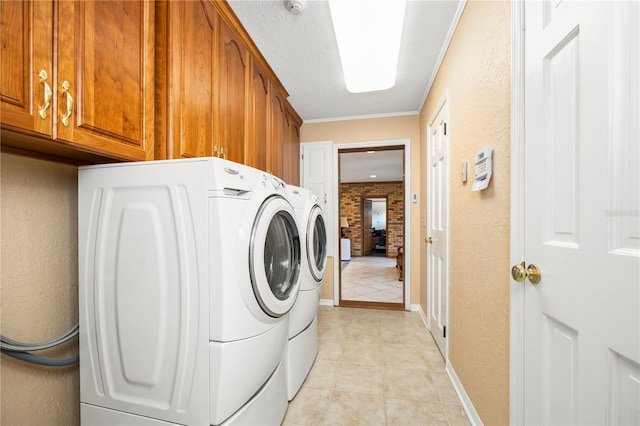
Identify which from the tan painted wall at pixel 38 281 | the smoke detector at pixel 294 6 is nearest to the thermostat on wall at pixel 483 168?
the smoke detector at pixel 294 6

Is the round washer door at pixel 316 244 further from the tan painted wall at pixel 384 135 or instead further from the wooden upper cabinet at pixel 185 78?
the tan painted wall at pixel 384 135

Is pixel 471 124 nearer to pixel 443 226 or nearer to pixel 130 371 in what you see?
pixel 443 226

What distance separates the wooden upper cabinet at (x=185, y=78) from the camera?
3.70 ft

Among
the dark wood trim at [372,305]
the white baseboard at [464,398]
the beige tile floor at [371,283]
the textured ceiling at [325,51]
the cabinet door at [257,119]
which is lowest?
the beige tile floor at [371,283]

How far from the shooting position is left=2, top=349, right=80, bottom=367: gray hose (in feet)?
2.93

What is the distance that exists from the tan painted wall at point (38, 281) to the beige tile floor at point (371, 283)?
9.79ft

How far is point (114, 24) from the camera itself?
3.03ft

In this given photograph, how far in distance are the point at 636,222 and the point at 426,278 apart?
231cm

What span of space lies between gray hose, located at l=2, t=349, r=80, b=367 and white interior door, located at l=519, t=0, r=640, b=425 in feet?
5.84

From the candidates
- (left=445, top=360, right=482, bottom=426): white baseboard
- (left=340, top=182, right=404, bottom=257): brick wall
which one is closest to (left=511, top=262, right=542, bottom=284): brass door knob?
(left=445, top=360, right=482, bottom=426): white baseboard

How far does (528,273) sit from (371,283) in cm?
380

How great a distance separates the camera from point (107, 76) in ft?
2.94

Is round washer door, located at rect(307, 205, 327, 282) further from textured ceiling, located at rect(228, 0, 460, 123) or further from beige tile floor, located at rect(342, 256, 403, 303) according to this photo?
beige tile floor, located at rect(342, 256, 403, 303)

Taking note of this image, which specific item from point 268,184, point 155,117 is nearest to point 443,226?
point 268,184
